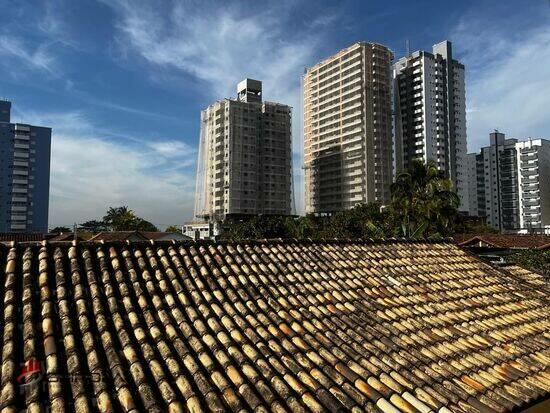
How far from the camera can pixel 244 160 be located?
3873 inches

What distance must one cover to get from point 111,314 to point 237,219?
91981mm

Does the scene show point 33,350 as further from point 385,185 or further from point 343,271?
point 385,185

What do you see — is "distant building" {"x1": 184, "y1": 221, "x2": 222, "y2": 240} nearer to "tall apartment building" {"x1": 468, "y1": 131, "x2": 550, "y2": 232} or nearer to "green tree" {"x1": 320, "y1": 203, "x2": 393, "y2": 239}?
"green tree" {"x1": 320, "y1": 203, "x2": 393, "y2": 239}

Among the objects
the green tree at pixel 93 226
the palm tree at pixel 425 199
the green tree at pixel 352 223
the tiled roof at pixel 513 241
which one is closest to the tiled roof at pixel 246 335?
the tiled roof at pixel 513 241

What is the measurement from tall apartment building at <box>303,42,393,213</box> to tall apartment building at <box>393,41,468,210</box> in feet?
17.3

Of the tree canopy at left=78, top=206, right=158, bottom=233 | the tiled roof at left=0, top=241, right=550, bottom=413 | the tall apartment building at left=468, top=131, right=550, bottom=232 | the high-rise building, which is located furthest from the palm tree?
the high-rise building

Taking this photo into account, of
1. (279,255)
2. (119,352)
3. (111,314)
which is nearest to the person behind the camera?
(119,352)

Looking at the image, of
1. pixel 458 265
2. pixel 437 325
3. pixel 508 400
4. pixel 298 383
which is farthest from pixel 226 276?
pixel 458 265

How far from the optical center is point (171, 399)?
430cm

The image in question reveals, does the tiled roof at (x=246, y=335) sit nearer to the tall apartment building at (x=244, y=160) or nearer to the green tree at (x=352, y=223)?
the green tree at (x=352, y=223)

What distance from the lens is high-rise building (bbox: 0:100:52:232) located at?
104 meters

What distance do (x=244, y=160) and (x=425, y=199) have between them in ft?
223

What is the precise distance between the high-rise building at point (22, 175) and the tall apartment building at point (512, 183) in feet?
384

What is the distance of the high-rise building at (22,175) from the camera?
103500 millimetres
